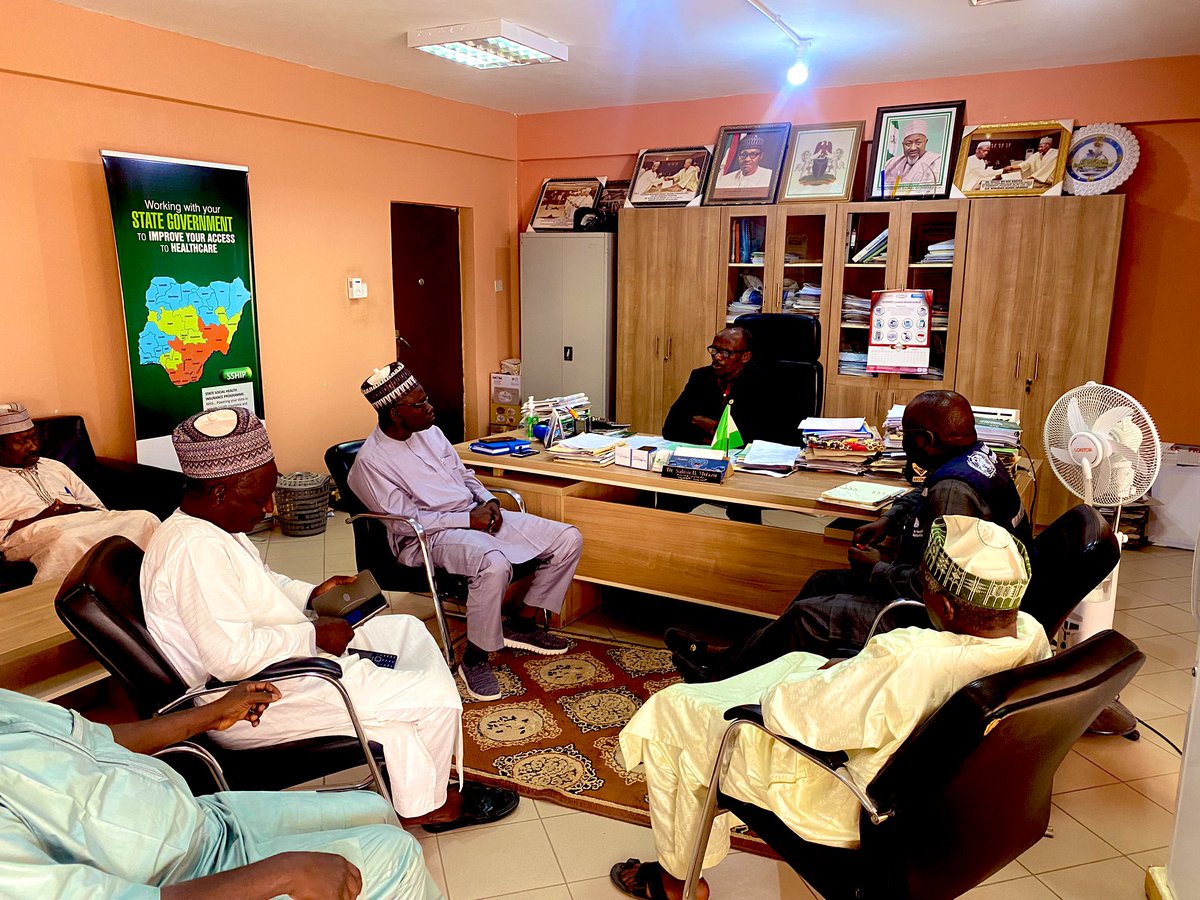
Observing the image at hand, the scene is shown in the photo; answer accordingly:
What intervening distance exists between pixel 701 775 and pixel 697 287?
451 cm

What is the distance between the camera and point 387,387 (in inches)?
124

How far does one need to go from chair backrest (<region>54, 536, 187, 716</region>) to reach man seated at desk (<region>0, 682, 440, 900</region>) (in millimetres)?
191

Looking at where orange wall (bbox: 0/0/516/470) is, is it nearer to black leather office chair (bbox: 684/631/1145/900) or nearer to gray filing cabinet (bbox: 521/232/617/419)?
gray filing cabinet (bbox: 521/232/617/419)

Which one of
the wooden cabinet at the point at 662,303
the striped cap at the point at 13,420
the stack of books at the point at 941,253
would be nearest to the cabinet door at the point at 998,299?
the stack of books at the point at 941,253

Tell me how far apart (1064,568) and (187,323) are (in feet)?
14.2

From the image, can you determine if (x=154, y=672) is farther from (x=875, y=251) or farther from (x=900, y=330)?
(x=875, y=251)

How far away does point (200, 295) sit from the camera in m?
4.74

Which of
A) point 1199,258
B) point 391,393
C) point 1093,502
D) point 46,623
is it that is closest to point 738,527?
point 1093,502

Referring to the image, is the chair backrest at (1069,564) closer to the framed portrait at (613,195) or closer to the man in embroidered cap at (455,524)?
the man in embroidered cap at (455,524)

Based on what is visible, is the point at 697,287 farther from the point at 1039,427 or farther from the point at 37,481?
the point at 37,481

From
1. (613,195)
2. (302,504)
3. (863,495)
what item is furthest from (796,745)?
(613,195)

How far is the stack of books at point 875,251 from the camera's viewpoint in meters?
5.41

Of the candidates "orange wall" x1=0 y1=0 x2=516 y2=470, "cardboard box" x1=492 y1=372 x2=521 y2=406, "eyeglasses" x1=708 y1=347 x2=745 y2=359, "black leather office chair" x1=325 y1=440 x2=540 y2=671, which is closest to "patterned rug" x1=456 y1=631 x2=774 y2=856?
"black leather office chair" x1=325 y1=440 x2=540 y2=671

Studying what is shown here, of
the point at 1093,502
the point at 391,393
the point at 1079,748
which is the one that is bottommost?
the point at 1079,748
